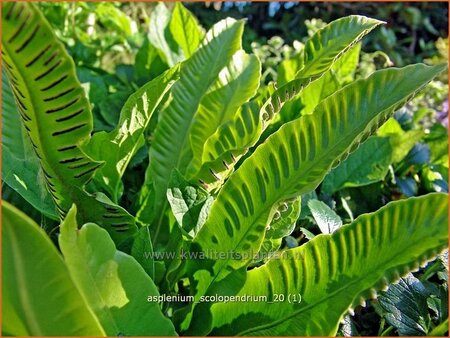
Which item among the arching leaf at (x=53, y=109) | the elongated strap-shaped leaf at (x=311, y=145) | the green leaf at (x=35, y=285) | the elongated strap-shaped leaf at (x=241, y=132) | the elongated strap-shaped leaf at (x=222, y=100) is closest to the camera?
the green leaf at (x=35, y=285)

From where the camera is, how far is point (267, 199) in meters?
0.75

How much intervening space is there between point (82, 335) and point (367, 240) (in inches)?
12.7

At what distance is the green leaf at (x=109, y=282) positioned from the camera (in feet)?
1.94

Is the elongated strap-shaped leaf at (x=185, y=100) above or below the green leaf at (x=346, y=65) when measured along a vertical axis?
above

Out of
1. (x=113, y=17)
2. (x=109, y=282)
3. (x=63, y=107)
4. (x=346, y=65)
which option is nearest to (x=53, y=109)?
(x=63, y=107)

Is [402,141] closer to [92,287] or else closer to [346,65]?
[346,65]

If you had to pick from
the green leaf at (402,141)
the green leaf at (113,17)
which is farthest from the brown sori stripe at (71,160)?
the green leaf at (113,17)

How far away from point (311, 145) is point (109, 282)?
28cm

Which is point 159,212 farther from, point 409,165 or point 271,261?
point 409,165

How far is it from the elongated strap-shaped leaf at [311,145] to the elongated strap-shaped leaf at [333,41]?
0.17 meters

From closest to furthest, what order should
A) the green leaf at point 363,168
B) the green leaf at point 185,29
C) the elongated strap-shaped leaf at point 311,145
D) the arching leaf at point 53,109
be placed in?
the arching leaf at point 53,109 → the elongated strap-shaped leaf at point 311,145 → the green leaf at point 363,168 → the green leaf at point 185,29

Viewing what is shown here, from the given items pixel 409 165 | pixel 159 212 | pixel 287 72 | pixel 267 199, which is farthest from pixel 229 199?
pixel 409 165

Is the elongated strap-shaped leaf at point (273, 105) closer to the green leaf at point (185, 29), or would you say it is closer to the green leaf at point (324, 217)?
the green leaf at point (324, 217)

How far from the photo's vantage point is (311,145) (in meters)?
0.72
